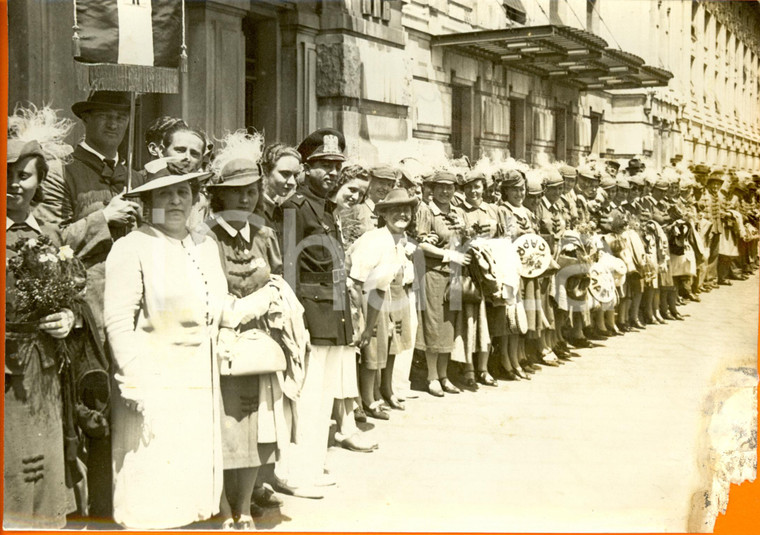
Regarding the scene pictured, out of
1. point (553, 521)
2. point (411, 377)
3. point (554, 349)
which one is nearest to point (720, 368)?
point (554, 349)

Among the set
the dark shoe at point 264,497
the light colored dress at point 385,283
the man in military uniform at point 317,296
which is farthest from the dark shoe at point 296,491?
the light colored dress at point 385,283

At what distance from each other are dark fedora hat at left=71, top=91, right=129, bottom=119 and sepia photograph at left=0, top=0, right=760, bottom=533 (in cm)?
2

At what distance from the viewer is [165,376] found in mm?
4820

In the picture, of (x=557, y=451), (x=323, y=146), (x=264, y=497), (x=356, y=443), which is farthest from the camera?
(x=557, y=451)

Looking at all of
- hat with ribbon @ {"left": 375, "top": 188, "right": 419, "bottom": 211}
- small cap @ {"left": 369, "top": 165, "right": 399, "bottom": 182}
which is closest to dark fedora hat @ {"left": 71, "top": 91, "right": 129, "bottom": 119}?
small cap @ {"left": 369, "top": 165, "right": 399, "bottom": 182}

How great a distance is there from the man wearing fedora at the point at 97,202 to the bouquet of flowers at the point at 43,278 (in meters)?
0.14

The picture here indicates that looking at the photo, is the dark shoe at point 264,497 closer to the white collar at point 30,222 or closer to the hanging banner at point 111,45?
the white collar at point 30,222

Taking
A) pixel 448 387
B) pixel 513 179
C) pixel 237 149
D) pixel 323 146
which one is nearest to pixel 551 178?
pixel 513 179

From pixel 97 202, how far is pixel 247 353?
1176mm

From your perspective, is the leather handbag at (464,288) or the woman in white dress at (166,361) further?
the leather handbag at (464,288)

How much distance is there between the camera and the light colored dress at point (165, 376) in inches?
184

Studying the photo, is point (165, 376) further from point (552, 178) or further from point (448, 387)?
point (552, 178)

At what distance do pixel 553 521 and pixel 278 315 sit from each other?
88.5 inches

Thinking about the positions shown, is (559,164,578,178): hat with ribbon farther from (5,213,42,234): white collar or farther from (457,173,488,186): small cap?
(5,213,42,234): white collar
